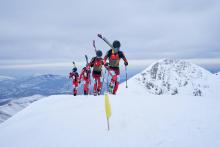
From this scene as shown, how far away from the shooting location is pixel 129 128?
24.2ft

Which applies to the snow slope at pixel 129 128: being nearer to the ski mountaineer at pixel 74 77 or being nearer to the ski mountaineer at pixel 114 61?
the ski mountaineer at pixel 114 61

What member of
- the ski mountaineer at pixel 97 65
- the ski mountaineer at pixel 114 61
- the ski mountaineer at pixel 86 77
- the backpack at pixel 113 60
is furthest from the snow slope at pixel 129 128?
the ski mountaineer at pixel 86 77

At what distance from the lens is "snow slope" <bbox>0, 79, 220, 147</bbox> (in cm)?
637

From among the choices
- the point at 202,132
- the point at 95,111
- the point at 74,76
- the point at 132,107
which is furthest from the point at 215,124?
the point at 74,76

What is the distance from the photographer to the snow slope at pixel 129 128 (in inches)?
251

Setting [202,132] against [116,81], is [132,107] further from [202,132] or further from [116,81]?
[116,81]

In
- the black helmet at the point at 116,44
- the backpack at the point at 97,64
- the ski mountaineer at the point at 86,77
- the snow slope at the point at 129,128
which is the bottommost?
the snow slope at the point at 129,128

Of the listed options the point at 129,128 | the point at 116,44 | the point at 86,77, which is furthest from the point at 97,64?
the point at 129,128

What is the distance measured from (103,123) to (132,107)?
184cm

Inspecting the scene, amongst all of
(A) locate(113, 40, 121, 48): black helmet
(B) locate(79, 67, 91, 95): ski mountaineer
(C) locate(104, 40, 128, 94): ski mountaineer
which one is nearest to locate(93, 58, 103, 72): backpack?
(C) locate(104, 40, 128, 94): ski mountaineer

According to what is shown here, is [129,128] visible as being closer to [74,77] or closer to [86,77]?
[86,77]

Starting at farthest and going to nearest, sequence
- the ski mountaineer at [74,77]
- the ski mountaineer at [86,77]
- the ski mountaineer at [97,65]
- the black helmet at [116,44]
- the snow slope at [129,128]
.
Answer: the ski mountaineer at [74,77] → the ski mountaineer at [86,77] → the ski mountaineer at [97,65] → the black helmet at [116,44] → the snow slope at [129,128]

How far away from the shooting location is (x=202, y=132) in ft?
21.2

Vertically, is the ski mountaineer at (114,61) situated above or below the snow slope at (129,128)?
above
